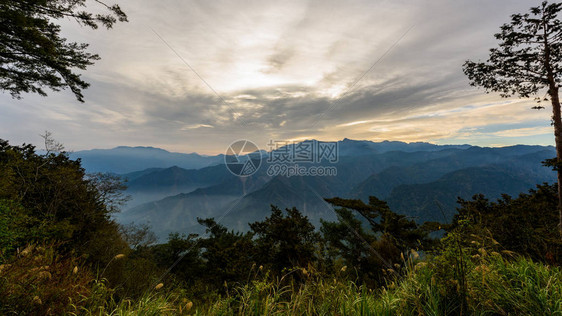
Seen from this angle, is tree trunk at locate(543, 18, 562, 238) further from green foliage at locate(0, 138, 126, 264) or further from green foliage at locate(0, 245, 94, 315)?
green foliage at locate(0, 138, 126, 264)

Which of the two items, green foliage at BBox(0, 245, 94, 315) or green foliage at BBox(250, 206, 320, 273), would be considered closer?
green foliage at BBox(0, 245, 94, 315)

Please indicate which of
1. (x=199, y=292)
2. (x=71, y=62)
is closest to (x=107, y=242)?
(x=199, y=292)

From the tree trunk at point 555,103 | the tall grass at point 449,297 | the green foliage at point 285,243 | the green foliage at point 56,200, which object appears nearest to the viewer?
the tall grass at point 449,297

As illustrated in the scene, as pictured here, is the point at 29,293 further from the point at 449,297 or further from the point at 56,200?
the point at 56,200

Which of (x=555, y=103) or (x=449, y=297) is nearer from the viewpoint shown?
(x=449, y=297)

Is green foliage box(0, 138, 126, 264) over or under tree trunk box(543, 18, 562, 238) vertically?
under

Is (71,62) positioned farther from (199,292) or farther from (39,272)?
(199,292)

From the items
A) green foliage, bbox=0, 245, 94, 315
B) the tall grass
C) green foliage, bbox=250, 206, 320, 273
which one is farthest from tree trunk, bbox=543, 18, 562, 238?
green foliage, bbox=0, 245, 94, 315

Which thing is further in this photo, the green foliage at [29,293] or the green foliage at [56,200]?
the green foliage at [56,200]

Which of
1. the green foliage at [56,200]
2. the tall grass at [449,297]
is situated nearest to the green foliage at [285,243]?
the green foliage at [56,200]

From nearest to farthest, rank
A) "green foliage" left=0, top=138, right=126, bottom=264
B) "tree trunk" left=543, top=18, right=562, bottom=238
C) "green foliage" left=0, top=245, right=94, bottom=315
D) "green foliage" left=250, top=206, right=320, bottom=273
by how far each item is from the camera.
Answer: "green foliage" left=0, top=245, right=94, bottom=315 → "tree trunk" left=543, top=18, right=562, bottom=238 → "green foliage" left=0, top=138, right=126, bottom=264 → "green foliage" left=250, top=206, right=320, bottom=273

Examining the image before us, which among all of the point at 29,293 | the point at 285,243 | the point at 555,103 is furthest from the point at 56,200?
the point at 555,103

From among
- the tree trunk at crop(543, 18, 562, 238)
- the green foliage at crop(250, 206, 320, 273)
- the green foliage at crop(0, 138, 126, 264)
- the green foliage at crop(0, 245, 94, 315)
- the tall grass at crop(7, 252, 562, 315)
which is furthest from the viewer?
the green foliage at crop(250, 206, 320, 273)

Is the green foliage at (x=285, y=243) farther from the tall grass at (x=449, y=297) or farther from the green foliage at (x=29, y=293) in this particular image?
the green foliage at (x=29, y=293)
